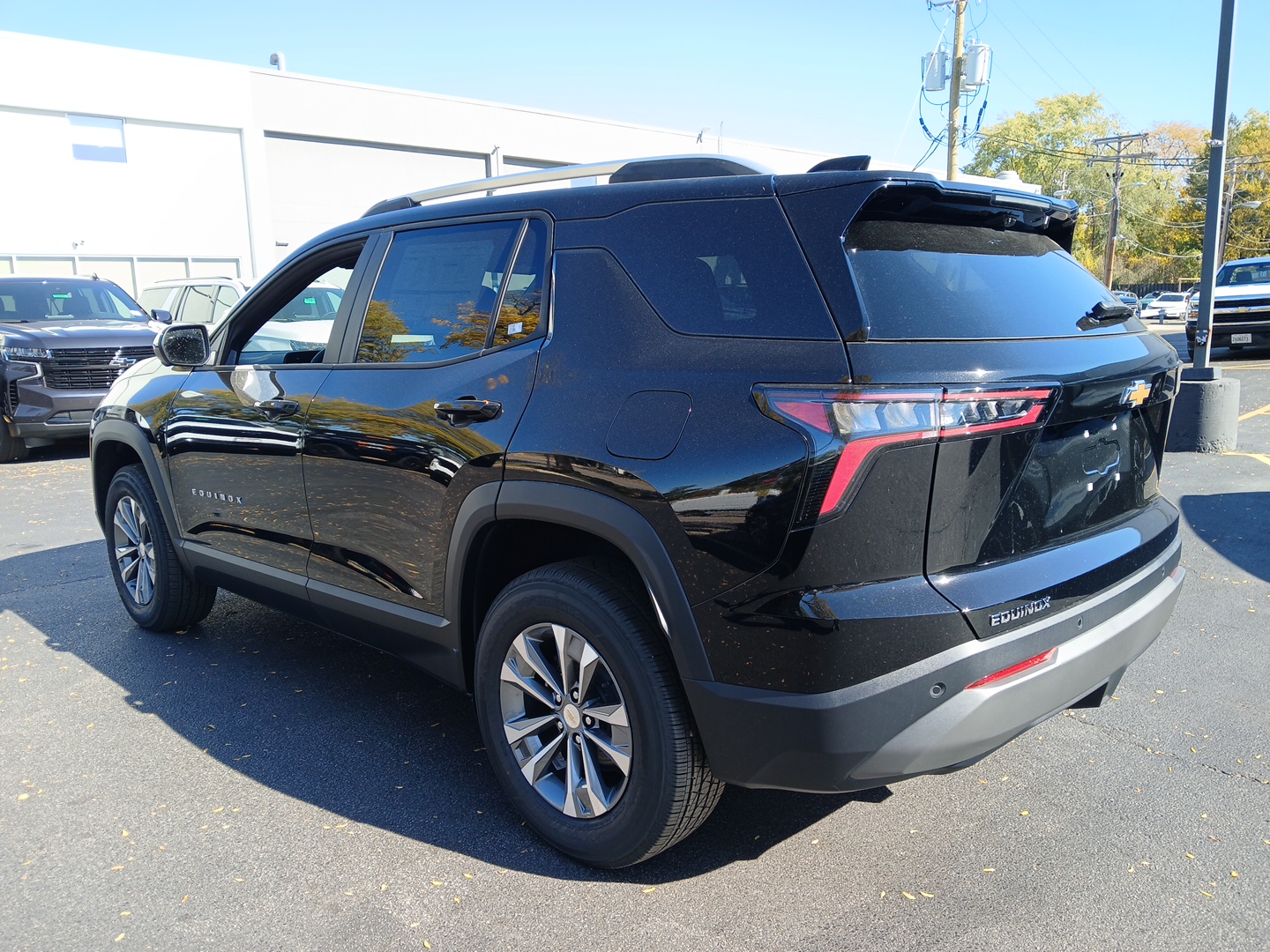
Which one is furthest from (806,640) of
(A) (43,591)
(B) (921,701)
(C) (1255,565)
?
(A) (43,591)

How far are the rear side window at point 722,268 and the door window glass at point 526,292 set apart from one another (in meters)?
0.27

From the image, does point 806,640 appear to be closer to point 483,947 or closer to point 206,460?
point 483,947

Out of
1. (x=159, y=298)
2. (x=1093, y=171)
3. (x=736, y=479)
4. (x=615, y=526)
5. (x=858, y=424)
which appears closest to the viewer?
(x=858, y=424)

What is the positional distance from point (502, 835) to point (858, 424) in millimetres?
1742

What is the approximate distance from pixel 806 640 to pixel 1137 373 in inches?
52.0

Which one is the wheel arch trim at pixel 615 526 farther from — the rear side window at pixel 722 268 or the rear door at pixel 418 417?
the rear side window at pixel 722 268

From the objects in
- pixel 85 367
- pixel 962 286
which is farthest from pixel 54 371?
pixel 962 286

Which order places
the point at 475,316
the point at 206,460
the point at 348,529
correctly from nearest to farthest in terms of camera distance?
the point at 475,316 < the point at 348,529 < the point at 206,460

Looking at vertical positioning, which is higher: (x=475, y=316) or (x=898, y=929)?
(x=475, y=316)

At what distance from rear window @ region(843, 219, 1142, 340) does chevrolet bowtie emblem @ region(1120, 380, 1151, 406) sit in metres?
0.18

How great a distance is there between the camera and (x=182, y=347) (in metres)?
4.14

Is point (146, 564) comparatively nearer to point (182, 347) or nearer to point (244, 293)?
point (182, 347)

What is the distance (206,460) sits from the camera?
4.10m

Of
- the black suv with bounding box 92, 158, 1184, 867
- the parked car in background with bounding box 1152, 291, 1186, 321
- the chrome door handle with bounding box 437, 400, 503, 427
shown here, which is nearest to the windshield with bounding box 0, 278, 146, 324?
the black suv with bounding box 92, 158, 1184, 867
